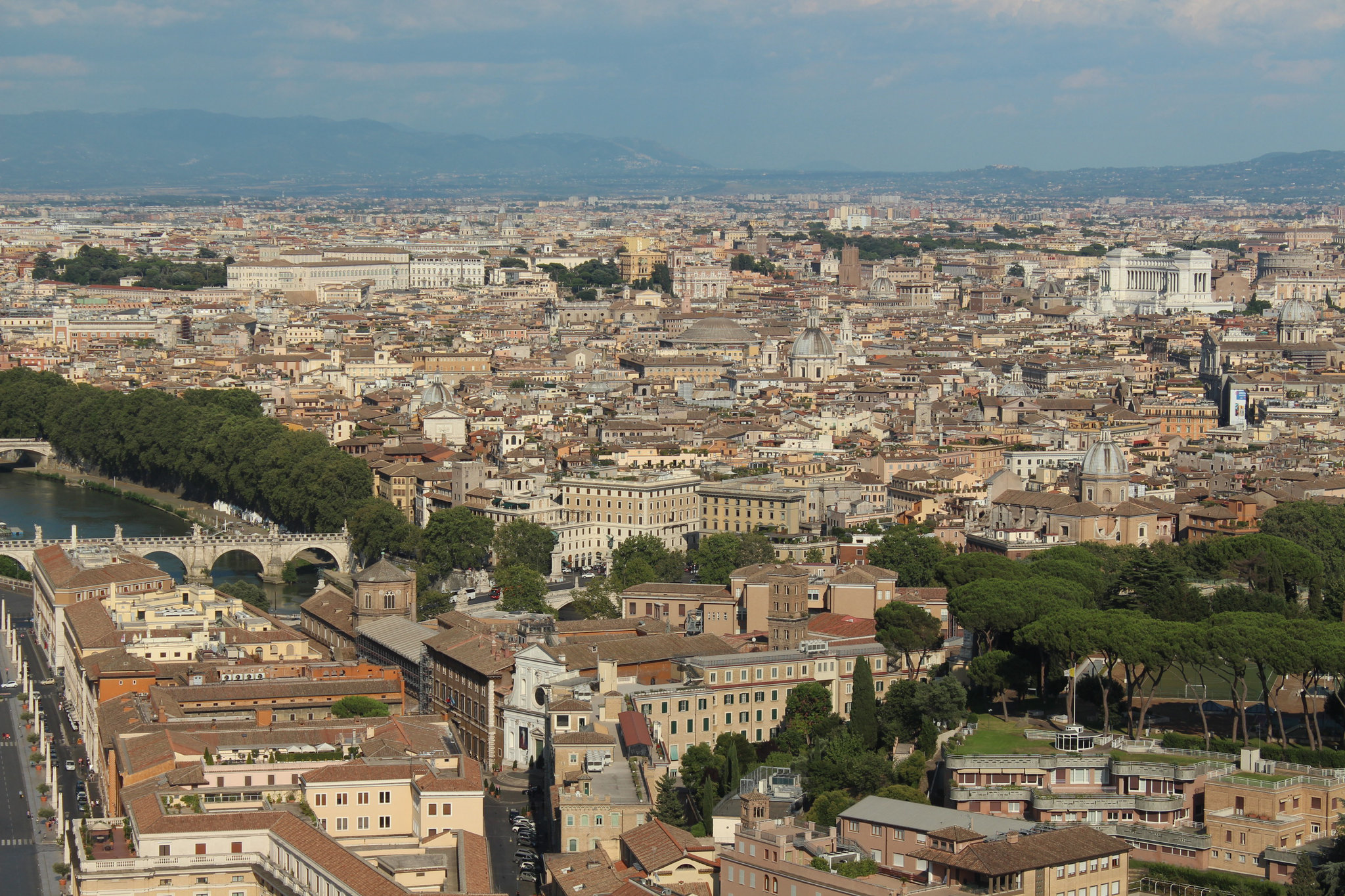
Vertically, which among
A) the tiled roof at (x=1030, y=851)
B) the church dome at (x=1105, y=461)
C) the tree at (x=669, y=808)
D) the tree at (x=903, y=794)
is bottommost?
the tree at (x=669, y=808)

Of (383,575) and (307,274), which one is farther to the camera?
(307,274)

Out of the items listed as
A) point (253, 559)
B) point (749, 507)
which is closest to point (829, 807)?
point (749, 507)

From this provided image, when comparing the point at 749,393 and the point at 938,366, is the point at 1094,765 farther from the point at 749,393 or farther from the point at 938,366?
the point at 938,366

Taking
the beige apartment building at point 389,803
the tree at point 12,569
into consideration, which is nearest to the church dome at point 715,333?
the tree at point 12,569

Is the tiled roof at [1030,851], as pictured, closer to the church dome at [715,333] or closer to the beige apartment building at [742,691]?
the beige apartment building at [742,691]

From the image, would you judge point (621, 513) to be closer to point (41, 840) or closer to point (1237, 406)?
point (41, 840)

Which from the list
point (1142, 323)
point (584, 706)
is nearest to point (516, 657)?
point (584, 706)
